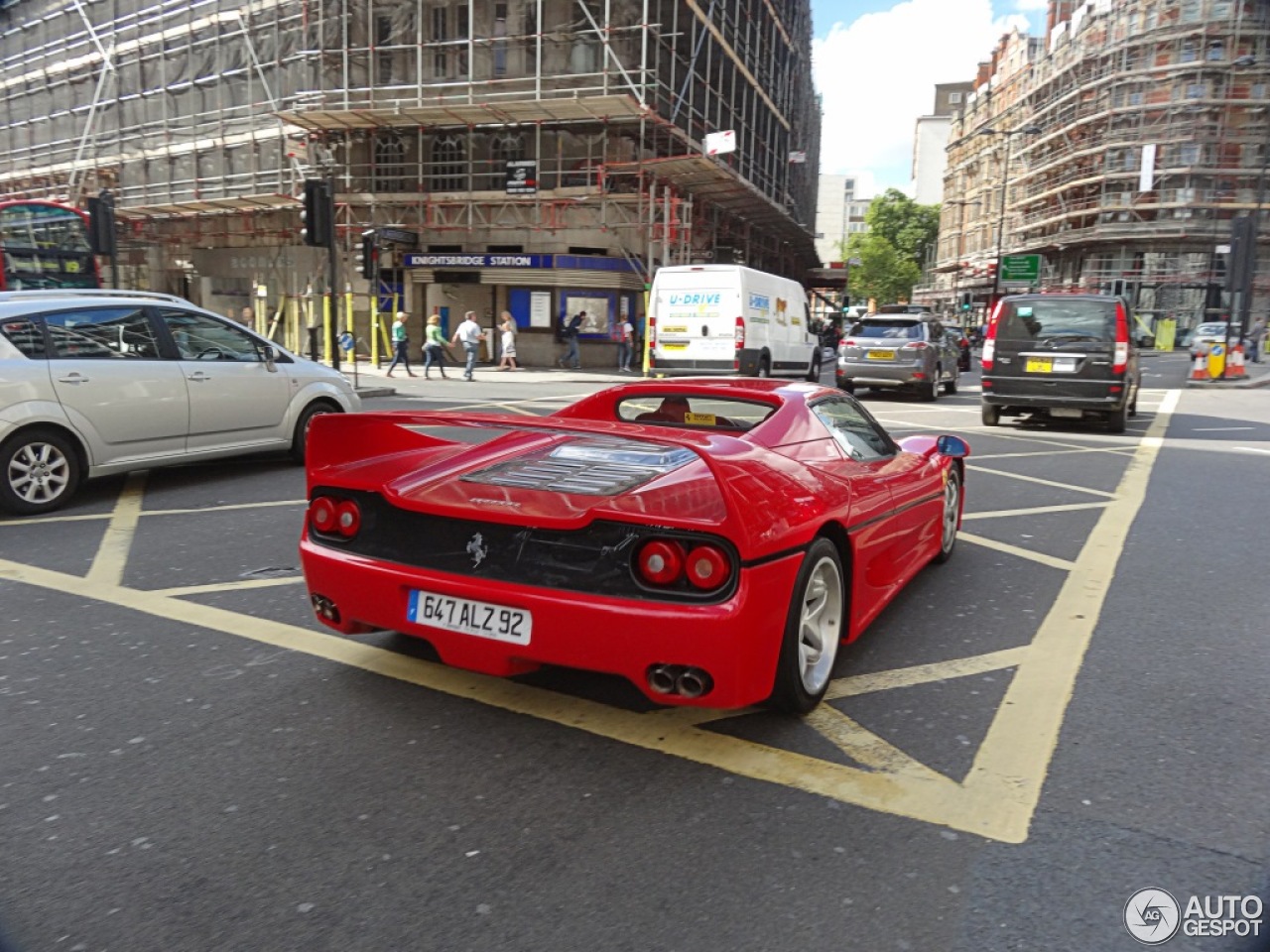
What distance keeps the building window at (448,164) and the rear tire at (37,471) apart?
23958 mm

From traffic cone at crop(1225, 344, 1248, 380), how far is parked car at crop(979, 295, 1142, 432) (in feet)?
49.4

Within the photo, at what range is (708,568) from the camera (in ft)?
9.26

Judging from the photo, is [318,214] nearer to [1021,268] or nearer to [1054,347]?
[1054,347]

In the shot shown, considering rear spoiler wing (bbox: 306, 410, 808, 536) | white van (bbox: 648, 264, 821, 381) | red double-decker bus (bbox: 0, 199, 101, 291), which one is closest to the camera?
rear spoiler wing (bbox: 306, 410, 808, 536)

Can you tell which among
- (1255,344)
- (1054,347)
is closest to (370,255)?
(1054,347)

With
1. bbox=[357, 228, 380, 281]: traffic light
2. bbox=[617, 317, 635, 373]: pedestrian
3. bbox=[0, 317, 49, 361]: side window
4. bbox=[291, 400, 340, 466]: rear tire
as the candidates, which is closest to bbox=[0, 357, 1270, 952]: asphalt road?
bbox=[0, 317, 49, 361]: side window

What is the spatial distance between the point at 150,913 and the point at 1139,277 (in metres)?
65.8

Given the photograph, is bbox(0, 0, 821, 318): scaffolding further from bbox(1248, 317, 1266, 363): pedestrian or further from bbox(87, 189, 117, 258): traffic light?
bbox(1248, 317, 1266, 363): pedestrian

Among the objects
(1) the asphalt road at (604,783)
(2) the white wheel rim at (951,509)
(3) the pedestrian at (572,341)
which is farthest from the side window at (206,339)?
(3) the pedestrian at (572,341)

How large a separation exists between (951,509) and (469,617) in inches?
138

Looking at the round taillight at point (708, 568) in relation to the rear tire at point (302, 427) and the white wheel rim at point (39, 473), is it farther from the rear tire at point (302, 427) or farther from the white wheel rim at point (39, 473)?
the rear tire at point (302, 427)

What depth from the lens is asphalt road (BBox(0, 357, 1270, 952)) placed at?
2180 mm

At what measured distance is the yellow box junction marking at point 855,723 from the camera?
278 centimetres

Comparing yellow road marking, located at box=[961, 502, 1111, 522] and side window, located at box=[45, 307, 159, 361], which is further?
yellow road marking, located at box=[961, 502, 1111, 522]
